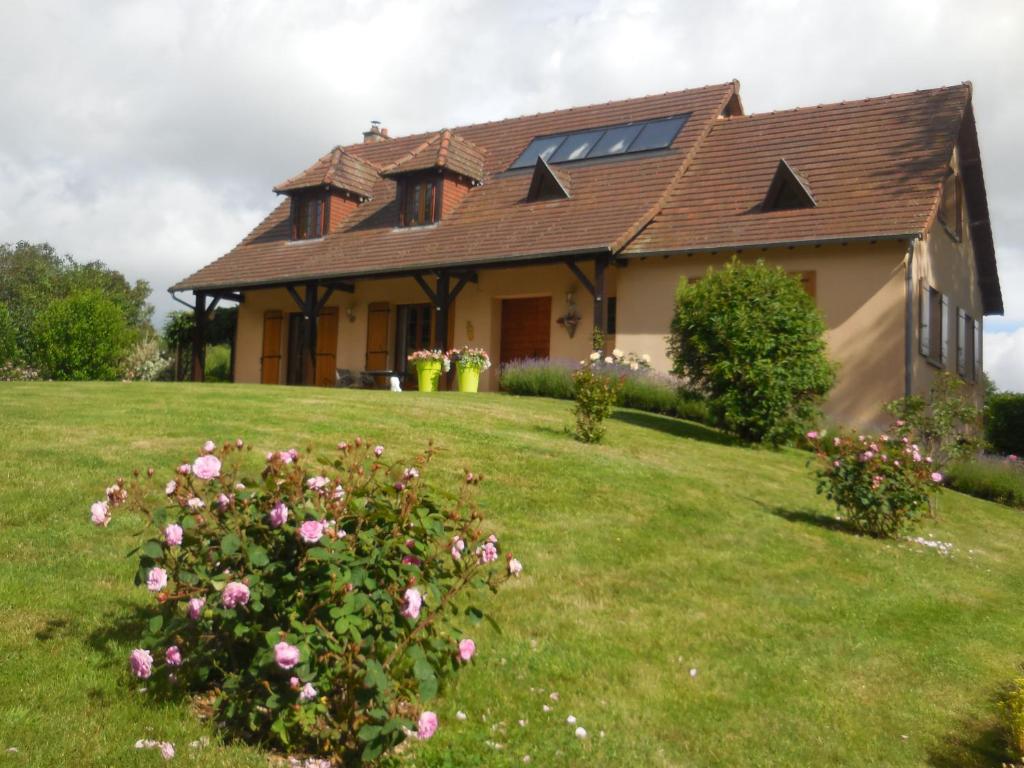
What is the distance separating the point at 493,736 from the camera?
422 cm

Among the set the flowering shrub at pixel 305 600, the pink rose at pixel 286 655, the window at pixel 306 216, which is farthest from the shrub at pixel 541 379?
the pink rose at pixel 286 655

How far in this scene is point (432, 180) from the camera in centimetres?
2130

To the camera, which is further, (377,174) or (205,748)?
(377,174)

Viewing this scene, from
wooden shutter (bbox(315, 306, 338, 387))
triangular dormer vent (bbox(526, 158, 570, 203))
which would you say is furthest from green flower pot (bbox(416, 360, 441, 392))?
wooden shutter (bbox(315, 306, 338, 387))

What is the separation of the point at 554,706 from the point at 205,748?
62.7 inches

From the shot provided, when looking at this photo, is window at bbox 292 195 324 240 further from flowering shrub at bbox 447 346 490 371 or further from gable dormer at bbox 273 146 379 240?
flowering shrub at bbox 447 346 490 371

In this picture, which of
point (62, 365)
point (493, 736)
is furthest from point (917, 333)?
point (62, 365)

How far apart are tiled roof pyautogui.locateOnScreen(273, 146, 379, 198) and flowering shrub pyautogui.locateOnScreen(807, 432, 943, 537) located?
53.7 feet

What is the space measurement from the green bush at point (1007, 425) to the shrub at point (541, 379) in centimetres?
1218

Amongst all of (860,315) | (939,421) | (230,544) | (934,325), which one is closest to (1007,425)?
(934,325)

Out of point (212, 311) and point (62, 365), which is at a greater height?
point (212, 311)

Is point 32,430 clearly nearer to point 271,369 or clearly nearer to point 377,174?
point 271,369

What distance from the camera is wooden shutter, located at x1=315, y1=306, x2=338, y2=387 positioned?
74.2 ft

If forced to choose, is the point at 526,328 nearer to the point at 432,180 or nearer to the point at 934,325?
the point at 432,180
